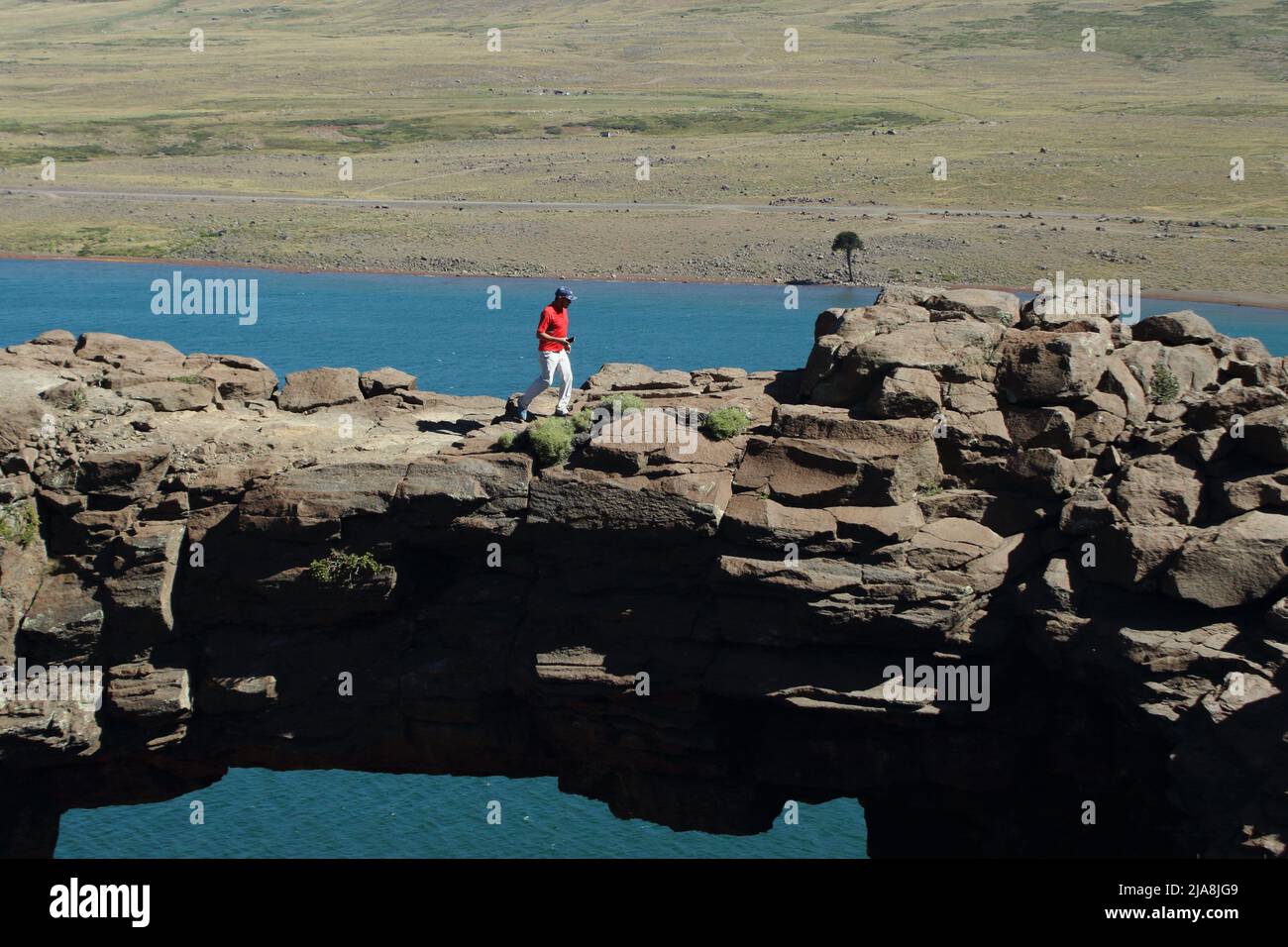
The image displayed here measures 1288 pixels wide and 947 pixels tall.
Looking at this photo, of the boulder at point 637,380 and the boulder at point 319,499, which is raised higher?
the boulder at point 637,380

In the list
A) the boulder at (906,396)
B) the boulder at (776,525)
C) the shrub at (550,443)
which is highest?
the boulder at (906,396)

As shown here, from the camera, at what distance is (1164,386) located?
2625 cm

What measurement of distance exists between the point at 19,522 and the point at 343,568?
5.93m

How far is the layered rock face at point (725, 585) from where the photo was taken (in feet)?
79.4

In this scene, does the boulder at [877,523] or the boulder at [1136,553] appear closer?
the boulder at [1136,553]

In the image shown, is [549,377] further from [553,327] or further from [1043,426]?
[1043,426]

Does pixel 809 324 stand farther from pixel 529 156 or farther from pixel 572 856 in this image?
pixel 529 156

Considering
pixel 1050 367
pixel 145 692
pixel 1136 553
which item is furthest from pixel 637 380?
pixel 145 692

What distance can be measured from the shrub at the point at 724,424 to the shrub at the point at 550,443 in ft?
8.17

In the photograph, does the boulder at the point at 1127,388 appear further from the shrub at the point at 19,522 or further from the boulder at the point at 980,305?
the shrub at the point at 19,522

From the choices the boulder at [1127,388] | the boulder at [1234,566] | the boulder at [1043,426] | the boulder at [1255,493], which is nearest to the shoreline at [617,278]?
the boulder at [1127,388]

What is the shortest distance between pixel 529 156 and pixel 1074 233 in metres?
54.4

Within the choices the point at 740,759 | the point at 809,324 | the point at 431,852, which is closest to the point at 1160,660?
the point at 740,759

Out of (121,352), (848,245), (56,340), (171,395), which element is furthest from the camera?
(848,245)
